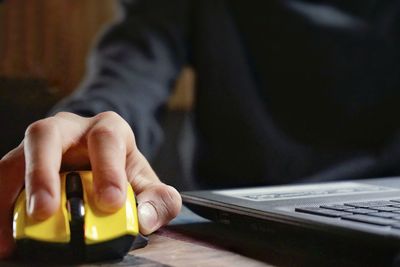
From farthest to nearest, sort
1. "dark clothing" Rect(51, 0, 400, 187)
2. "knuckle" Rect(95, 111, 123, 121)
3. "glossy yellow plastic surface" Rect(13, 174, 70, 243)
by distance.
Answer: "dark clothing" Rect(51, 0, 400, 187), "knuckle" Rect(95, 111, 123, 121), "glossy yellow plastic surface" Rect(13, 174, 70, 243)

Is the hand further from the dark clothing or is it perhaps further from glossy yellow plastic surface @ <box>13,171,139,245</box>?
the dark clothing

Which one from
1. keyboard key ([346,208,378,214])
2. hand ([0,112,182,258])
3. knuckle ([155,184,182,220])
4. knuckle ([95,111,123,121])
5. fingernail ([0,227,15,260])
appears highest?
knuckle ([95,111,123,121])

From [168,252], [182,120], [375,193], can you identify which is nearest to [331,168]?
[375,193]

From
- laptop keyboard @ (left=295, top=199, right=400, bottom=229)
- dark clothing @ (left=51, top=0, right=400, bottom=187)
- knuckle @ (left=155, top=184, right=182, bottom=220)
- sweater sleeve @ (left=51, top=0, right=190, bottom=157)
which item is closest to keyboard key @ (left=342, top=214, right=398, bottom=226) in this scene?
laptop keyboard @ (left=295, top=199, right=400, bottom=229)

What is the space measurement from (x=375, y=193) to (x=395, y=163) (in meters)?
0.58

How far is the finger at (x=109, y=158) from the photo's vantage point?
0.40 meters

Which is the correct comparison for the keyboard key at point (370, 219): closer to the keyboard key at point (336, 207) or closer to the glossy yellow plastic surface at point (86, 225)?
the keyboard key at point (336, 207)

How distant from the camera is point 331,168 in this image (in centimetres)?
111

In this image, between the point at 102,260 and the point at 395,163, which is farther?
the point at 395,163

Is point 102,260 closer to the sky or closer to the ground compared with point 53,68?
closer to the ground

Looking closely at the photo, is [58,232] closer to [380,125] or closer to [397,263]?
[397,263]

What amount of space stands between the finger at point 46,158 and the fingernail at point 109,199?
26 millimetres

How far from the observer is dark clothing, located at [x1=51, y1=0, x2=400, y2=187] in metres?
1.12

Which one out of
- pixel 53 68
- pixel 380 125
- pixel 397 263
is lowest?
pixel 397 263
